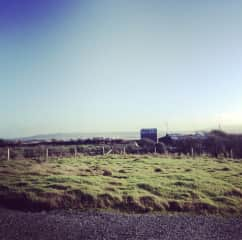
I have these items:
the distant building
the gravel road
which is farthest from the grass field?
the distant building

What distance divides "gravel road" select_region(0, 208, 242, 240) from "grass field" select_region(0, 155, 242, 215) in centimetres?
101

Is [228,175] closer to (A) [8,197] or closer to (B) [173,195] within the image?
(B) [173,195]

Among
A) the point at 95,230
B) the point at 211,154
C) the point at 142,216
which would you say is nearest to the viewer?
the point at 95,230

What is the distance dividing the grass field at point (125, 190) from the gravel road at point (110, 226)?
101cm

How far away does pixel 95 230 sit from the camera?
9219 mm

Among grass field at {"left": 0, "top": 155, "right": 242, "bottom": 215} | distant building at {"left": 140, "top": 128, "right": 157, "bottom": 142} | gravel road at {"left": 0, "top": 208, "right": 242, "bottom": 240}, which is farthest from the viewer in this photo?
distant building at {"left": 140, "top": 128, "right": 157, "bottom": 142}

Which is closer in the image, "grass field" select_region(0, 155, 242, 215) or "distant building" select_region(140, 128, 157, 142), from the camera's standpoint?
"grass field" select_region(0, 155, 242, 215)

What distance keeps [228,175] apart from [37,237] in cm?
1277

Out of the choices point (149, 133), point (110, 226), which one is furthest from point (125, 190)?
point (149, 133)

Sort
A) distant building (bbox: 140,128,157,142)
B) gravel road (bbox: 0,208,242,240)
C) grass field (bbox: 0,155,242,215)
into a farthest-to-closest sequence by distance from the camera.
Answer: distant building (bbox: 140,128,157,142)
grass field (bbox: 0,155,242,215)
gravel road (bbox: 0,208,242,240)

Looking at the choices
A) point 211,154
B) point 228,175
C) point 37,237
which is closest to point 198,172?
point 228,175

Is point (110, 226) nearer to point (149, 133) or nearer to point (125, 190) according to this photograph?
point (125, 190)

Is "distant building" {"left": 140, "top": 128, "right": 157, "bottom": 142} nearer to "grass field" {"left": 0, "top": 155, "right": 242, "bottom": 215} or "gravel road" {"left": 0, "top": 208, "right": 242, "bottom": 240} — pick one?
"grass field" {"left": 0, "top": 155, "right": 242, "bottom": 215}

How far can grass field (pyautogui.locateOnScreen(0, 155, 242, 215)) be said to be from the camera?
39.3ft
